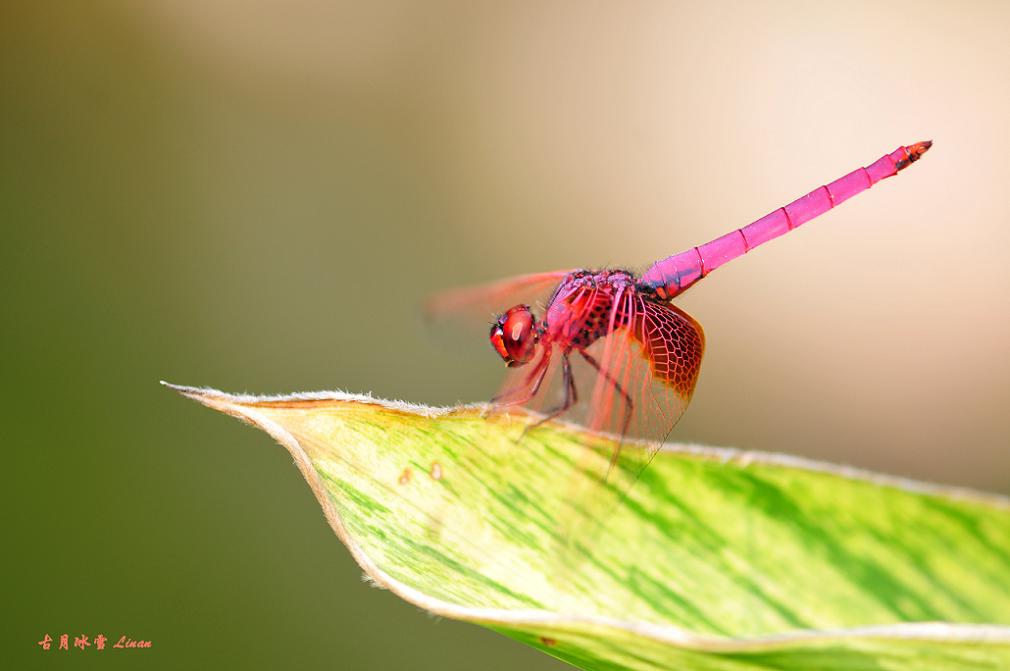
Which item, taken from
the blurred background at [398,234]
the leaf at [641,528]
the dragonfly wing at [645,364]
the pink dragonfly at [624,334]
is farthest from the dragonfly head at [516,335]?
the blurred background at [398,234]

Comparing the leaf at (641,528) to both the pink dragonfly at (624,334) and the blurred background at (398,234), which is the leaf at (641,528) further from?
the blurred background at (398,234)

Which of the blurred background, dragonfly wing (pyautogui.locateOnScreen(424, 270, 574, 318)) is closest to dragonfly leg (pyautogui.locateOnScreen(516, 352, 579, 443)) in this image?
dragonfly wing (pyautogui.locateOnScreen(424, 270, 574, 318))

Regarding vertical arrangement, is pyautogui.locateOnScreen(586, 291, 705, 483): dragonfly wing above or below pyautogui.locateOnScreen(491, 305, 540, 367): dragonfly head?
below

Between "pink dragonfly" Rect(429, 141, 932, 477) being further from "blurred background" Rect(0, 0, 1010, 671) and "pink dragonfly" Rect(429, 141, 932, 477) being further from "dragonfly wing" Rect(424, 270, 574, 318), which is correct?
"blurred background" Rect(0, 0, 1010, 671)

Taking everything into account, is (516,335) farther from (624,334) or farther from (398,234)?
(398,234)

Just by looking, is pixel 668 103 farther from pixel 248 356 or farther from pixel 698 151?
pixel 248 356

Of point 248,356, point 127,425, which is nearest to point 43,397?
point 127,425
